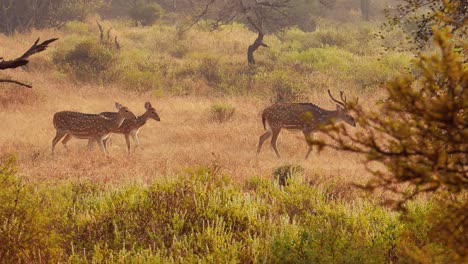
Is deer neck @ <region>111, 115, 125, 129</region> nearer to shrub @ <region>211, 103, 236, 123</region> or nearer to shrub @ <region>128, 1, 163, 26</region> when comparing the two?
shrub @ <region>211, 103, 236, 123</region>

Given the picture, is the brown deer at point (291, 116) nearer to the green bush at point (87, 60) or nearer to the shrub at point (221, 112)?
the shrub at point (221, 112)

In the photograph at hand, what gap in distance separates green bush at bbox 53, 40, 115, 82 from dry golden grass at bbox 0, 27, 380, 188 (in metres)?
1.31

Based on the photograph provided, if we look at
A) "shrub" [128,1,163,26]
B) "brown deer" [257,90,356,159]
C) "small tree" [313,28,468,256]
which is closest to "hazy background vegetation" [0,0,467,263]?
"small tree" [313,28,468,256]

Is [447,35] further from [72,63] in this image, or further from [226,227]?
[72,63]

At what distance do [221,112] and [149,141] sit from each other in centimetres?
302

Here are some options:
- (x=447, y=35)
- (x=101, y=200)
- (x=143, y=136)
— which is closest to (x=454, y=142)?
(x=447, y=35)

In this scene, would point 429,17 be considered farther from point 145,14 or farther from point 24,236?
point 145,14

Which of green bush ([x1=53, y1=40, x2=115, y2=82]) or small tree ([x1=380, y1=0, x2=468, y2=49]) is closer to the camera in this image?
small tree ([x1=380, y1=0, x2=468, y2=49])

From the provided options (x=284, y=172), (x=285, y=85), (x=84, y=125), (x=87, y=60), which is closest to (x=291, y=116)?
(x=284, y=172)

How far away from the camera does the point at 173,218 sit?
23.4ft

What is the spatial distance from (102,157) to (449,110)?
10357mm

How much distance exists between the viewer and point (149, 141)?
1509cm

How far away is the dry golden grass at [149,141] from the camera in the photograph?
10.9 m

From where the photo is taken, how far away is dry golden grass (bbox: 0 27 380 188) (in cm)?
1094
